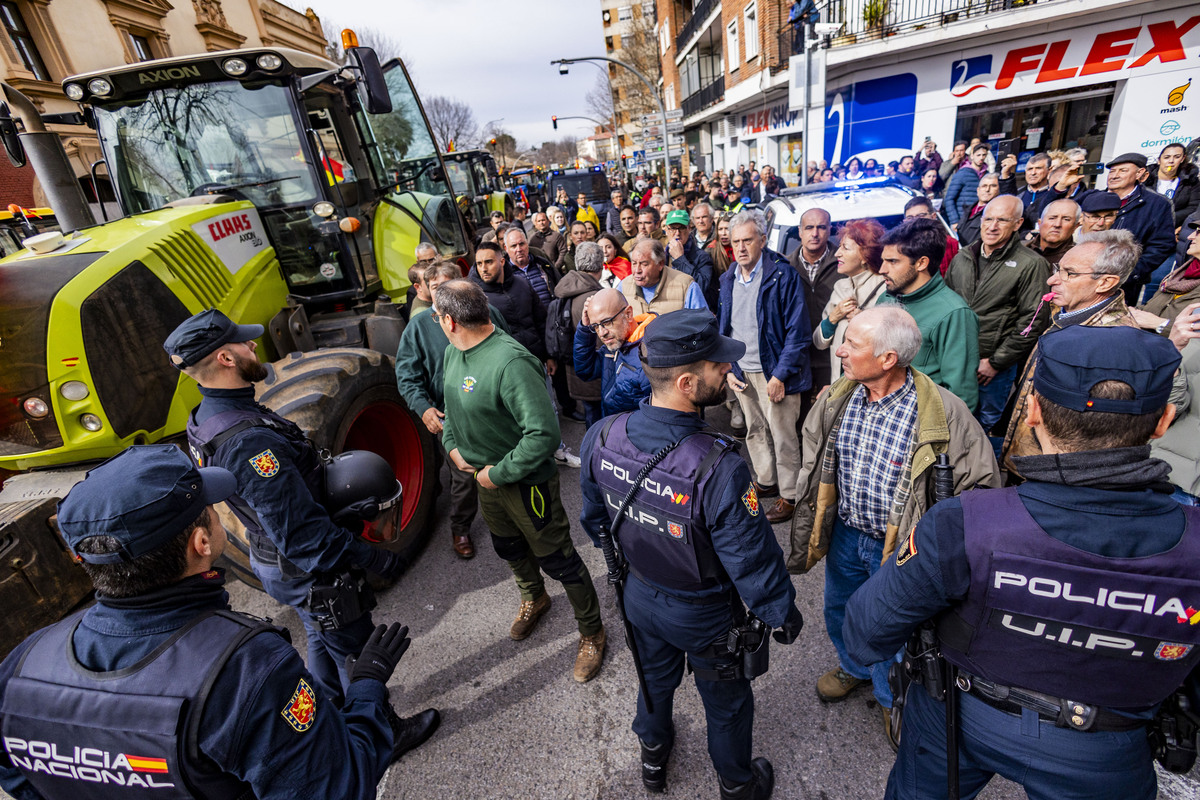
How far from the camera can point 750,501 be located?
1.81m

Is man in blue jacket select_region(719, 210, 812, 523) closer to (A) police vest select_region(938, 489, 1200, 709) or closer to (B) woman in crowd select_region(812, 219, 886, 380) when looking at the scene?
(B) woman in crowd select_region(812, 219, 886, 380)

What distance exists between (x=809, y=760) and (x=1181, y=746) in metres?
1.39

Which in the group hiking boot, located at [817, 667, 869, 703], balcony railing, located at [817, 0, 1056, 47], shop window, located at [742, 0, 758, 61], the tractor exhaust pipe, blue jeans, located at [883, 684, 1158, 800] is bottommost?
hiking boot, located at [817, 667, 869, 703]

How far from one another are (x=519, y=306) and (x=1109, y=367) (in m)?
4.13

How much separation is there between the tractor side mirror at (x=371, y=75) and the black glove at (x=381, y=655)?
3676mm

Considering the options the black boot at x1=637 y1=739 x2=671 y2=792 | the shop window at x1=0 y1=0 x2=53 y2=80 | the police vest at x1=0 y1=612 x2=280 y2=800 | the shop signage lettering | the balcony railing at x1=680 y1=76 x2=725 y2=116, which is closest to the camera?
the police vest at x1=0 y1=612 x2=280 y2=800

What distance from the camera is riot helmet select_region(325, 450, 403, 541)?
95.5 inches

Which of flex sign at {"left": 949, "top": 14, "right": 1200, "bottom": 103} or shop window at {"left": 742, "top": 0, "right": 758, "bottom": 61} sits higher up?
shop window at {"left": 742, "top": 0, "right": 758, "bottom": 61}

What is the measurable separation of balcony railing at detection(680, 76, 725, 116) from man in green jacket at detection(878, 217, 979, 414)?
2564 cm

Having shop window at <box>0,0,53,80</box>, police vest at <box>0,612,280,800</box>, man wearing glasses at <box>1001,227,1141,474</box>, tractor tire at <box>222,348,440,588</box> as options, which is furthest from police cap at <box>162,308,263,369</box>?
shop window at <box>0,0,53,80</box>

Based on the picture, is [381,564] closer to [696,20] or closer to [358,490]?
[358,490]

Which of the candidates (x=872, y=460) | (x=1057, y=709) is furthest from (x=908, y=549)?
(x=872, y=460)

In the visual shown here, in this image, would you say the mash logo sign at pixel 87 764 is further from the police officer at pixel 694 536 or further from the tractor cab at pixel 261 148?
the tractor cab at pixel 261 148

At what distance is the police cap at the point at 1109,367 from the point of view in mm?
1226
